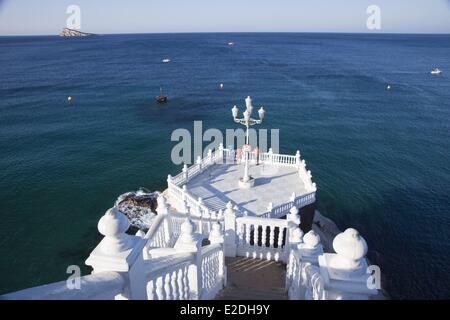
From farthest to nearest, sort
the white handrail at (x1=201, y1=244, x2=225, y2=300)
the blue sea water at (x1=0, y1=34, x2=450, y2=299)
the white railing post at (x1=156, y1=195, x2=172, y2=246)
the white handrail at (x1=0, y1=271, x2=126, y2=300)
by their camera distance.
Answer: the blue sea water at (x1=0, y1=34, x2=450, y2=299)
the white railing post at (x1=156, y1=195, x2=172, y2=246)
the white handrail at (x1=201, y1=244, x2=225, y2=300)
the white handrail at (x1=0, y1=271, x2=126, y2=300)

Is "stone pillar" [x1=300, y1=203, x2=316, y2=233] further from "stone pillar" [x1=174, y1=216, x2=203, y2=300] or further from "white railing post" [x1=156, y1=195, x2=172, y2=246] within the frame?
"stone pillar" [x1=174, y1=216, x2=203, y2=300]

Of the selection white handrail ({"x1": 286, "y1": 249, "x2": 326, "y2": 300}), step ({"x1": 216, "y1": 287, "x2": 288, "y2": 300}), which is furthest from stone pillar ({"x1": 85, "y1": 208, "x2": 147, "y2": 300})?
step ({"x1": 216, "y1": 287, "x2": 288, "y2": 300})

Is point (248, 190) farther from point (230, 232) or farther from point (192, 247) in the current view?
point (192, 247)

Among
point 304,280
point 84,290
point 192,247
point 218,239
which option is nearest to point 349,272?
point 304,280

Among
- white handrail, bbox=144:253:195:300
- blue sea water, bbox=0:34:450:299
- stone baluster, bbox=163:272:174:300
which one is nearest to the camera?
white handrail, bbox=144:253:195:300

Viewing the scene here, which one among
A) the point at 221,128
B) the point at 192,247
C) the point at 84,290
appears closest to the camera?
the point at 84,290

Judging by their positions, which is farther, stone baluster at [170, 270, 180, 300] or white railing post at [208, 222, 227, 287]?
white railing post at [208, 222, 227, 287]

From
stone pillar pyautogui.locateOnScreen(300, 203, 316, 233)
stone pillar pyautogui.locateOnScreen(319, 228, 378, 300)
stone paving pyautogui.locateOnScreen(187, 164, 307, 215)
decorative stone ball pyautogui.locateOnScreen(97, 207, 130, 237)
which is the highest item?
decorative stone ball pyautogui.locateOnScreen(97, 207, 130, 237)
